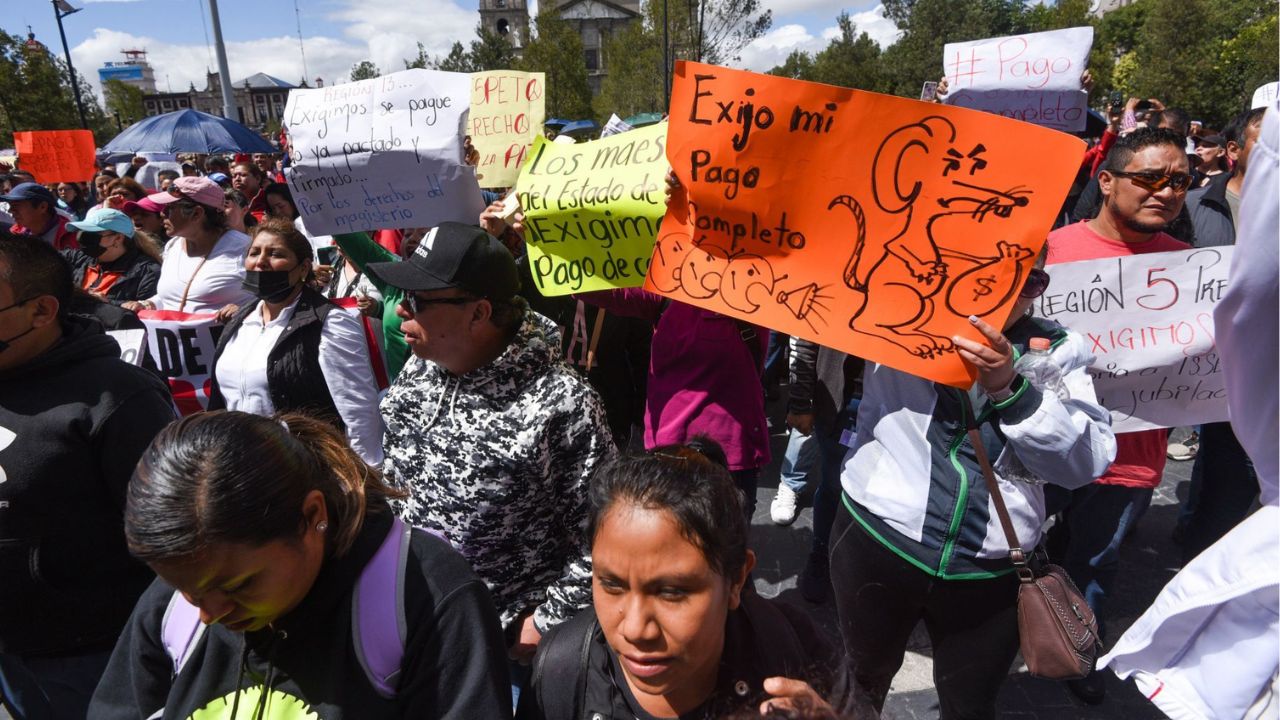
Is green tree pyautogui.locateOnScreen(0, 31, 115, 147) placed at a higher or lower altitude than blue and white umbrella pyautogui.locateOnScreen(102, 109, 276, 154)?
higher

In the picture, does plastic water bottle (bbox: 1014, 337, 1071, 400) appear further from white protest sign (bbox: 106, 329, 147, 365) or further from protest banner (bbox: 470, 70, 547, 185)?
white protest sign (bbox: 106, 329, 147, 365)

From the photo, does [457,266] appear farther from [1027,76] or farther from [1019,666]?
[1027,76]

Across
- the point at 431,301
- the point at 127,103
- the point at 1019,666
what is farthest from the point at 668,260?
the point at 127,103

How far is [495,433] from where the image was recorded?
195 centimetres

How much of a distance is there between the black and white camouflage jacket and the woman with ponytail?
0.50m

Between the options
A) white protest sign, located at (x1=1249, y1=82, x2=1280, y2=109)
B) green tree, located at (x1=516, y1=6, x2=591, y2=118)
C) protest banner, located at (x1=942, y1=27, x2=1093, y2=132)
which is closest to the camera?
white protest sign, located at (x1=1249, y1=82, x2=1280, y2=109)

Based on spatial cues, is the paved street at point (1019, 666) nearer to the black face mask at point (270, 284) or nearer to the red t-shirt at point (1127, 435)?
the red t-shirt at point (1127, 435)

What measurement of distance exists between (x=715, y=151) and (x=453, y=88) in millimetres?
1637

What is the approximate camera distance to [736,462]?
301 cm

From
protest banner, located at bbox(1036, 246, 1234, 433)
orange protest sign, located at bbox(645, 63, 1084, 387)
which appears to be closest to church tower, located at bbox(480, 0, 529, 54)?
protest banner, located at bbox(1036, 246, 1234, 433)

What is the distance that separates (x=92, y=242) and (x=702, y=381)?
4.36 metres

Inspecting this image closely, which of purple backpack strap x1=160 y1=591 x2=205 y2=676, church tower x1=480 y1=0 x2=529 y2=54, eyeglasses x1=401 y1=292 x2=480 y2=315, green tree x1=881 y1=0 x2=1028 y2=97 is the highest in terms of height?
church tower x1=480 y1=0 x2=529 y2=54

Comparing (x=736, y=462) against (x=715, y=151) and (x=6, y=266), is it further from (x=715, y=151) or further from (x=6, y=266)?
(x=6, y=266)

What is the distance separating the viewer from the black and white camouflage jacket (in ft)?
6.40
